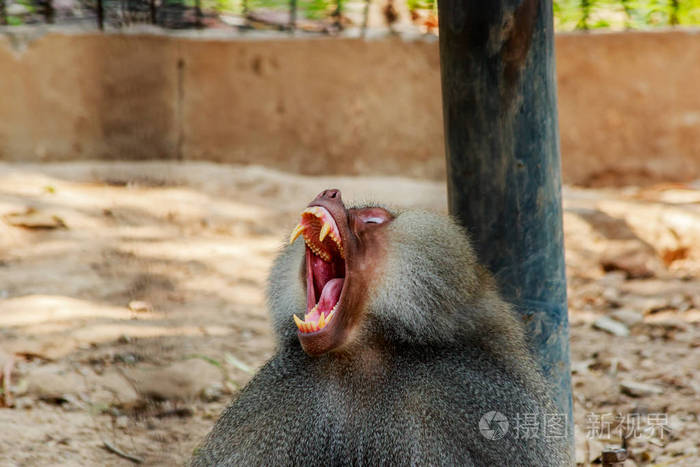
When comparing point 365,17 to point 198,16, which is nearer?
point 198,16

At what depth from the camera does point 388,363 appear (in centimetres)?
216

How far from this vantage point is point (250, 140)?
589cm

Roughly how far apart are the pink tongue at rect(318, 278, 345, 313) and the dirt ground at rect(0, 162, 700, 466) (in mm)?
398

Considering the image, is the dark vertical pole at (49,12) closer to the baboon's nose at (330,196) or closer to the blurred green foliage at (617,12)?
the blurred green foliage at (617,12)

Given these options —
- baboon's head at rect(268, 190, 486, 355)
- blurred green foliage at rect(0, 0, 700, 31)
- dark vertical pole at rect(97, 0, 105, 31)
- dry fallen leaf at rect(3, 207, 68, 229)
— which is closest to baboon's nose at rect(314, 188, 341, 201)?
baboon's head at rect(268, 190, 486, 355)

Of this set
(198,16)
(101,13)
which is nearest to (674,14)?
(198,16)

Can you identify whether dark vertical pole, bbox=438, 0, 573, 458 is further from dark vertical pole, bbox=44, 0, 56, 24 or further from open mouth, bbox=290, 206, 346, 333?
dark vertical pole, bbox=44, 0, 56, 24

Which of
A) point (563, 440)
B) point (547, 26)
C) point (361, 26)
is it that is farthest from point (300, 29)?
point (563, 440)

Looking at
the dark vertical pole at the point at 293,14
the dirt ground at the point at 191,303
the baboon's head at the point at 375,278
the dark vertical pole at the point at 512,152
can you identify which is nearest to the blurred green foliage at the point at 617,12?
the dark vertical pole at the point at 293,14

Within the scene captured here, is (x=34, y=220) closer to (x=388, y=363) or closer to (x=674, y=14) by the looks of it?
(x=388, y=363)

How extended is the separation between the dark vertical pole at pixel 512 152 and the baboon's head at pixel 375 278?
0.38m

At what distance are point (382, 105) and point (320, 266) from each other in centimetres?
384

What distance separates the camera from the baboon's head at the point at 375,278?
2088 mm

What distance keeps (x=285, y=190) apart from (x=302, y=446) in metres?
3.56
